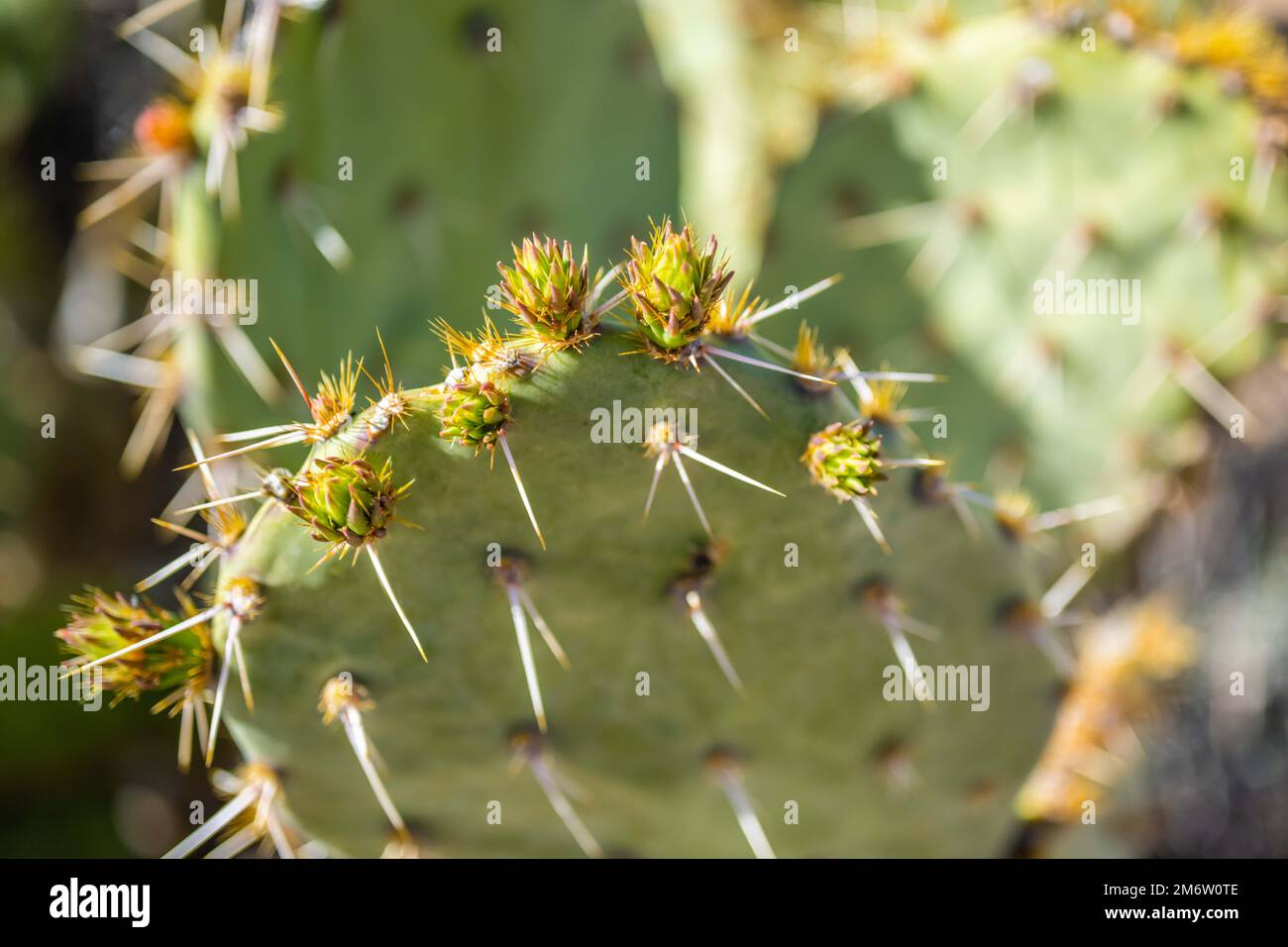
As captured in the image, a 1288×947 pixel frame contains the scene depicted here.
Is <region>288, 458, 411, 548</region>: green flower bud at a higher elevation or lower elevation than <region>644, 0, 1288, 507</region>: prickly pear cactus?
lower

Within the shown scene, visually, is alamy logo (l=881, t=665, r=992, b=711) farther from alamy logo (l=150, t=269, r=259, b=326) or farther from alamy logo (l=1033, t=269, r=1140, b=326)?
alamy logo (l=150, t=269, r=259, b=326)

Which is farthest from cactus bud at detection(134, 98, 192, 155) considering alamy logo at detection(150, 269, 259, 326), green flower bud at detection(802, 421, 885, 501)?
green flower bud at detection(802, 421, 885, 501)

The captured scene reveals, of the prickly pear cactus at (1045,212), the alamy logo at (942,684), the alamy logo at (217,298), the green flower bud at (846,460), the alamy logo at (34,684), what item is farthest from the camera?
the alamy logo at (34,684)

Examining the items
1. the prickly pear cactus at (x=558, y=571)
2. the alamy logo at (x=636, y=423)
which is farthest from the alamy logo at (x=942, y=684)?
the alamy logo at (x=636, y=423)

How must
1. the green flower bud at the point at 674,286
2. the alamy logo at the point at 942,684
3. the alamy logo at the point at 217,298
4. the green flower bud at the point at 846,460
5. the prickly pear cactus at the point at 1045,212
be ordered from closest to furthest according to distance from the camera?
1. the green flower bud at the point at 674,286
2. the green flower bud at the point at 846,460
3. the alamy logo at the point at 942,684
4. the alamy logo at the point at 217,298
5. the prickly pear cactus at the point at 1045,212

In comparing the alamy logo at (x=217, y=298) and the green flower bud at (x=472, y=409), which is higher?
the alamy logo at (x=217, y=298)
